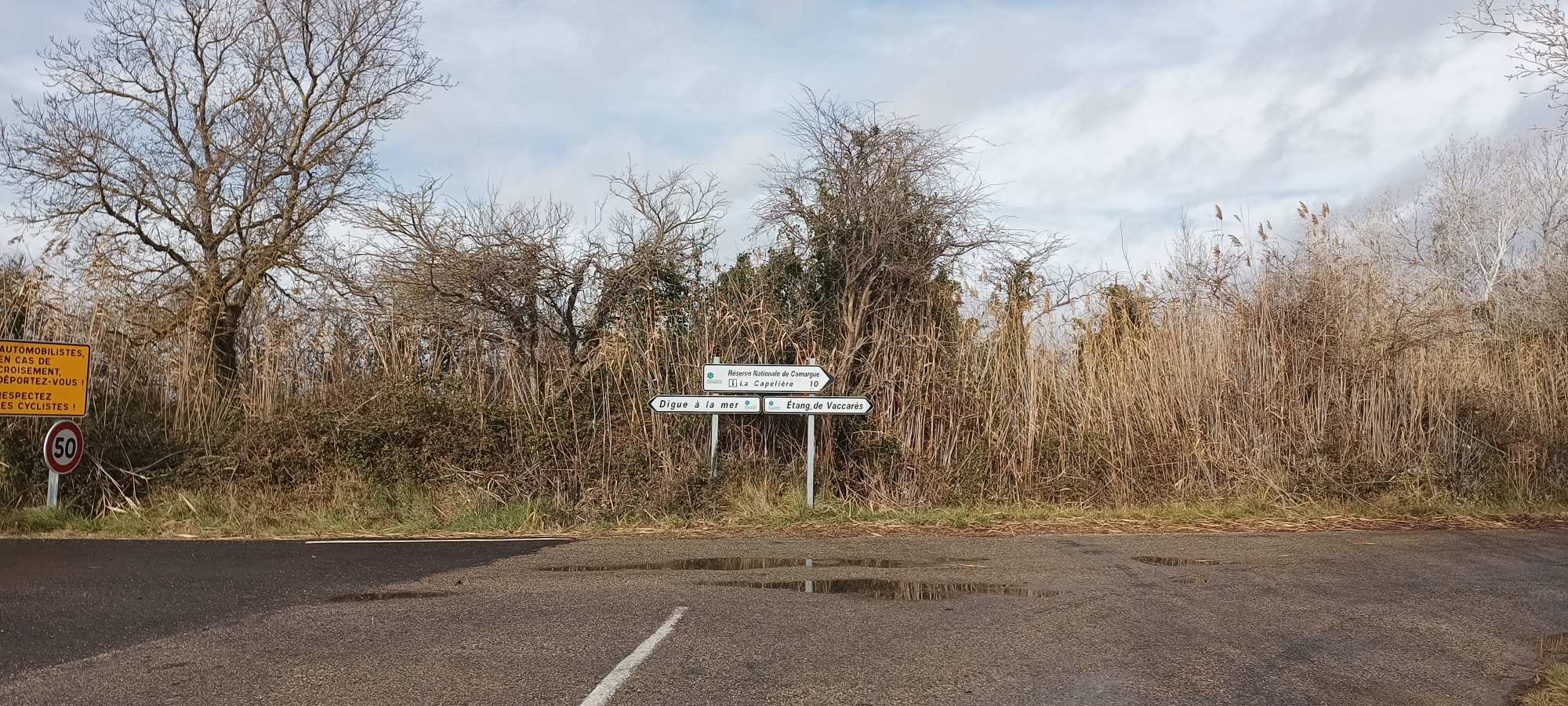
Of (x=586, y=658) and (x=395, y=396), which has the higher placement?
(x=395, y=396)

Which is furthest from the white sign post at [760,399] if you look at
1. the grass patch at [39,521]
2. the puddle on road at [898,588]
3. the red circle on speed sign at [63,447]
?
the red circle on speed sign at [63,447]

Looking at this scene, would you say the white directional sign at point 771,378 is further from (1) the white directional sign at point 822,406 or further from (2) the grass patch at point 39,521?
(2) the grass patch at point 39,521

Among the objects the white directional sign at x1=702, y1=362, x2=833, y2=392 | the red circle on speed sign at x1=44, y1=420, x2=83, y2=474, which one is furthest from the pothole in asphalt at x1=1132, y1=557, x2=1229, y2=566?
the red circle on speed sign at x1=44, y1=420, x2=83, y2=474

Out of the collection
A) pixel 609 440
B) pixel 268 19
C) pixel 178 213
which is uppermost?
pixel 268 19

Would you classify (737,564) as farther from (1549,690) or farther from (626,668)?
(1549,690)

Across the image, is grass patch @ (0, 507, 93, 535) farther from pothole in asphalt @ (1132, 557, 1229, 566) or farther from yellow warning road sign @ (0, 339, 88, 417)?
pothole in asphalt @ (1132, 557, 1229, 566)

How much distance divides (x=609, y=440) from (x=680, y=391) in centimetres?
123

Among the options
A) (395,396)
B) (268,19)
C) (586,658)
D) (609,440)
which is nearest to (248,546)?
(395,396)

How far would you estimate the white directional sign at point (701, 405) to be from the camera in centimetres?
1285

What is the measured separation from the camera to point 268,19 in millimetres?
18016

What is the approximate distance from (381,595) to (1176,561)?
6.84 m

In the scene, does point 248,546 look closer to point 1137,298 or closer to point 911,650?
point 911,650

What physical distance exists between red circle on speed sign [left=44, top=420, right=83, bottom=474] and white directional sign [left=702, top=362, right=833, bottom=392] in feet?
26.6

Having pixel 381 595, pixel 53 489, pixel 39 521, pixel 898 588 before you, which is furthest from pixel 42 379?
pixel 898 588
